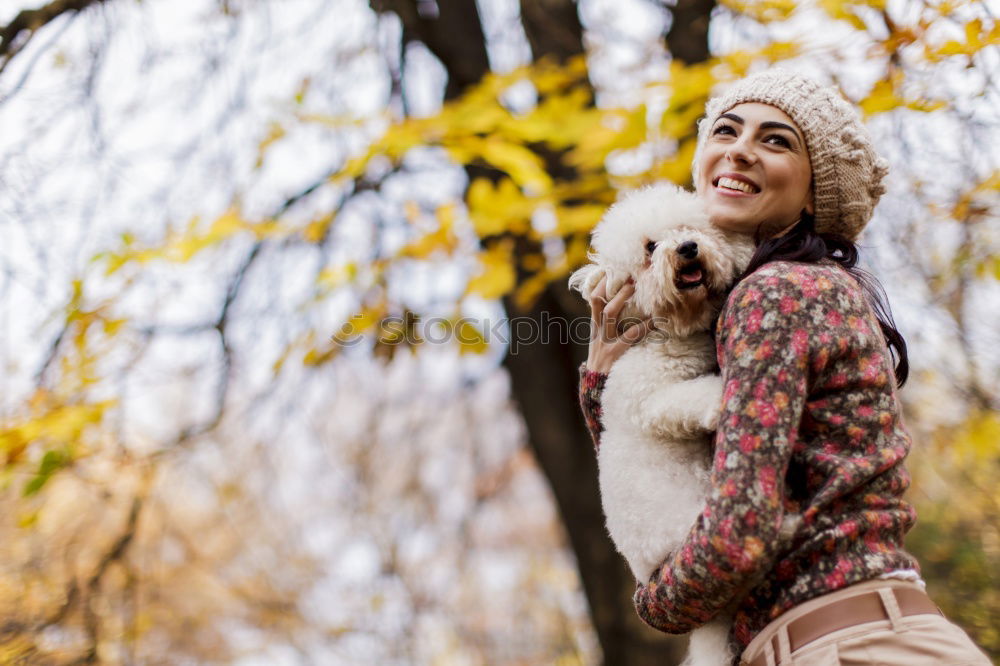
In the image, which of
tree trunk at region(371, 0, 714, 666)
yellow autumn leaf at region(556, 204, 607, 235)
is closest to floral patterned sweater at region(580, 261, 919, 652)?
yellow autumn leaf at region(556, 204, 607, 235)

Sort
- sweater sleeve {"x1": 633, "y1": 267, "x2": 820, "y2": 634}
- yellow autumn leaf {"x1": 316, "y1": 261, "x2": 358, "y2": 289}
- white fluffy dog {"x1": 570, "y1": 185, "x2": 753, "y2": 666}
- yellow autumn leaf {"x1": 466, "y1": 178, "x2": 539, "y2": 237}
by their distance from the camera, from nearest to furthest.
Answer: sweater sleeve {"x1": 633, "y1": 267, "x2": 820, "y2": 634}
white fluffy dog {"x1": 570, "y1": 185, "x2": 753, "y2": 666}
yellow autumn leaf {"x1": 466, "y1": 178, "x2": 539, "y2": 237}
yellow autumn leaf {"x1": 316, "y1": 261, "x2": 358, "y2": 289}

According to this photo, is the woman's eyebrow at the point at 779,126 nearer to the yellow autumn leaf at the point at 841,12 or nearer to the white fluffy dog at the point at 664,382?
the white fluffy dog at the point at 664,382

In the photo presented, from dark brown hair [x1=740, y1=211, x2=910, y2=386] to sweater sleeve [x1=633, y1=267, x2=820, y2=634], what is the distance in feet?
0.42

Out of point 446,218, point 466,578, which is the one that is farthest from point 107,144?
point 466,578

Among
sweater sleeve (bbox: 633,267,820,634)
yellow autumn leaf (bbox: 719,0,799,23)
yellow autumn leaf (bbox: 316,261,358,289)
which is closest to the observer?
sweater sleeve (bbox: 633,267,820,634)

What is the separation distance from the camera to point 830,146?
5.42 feet

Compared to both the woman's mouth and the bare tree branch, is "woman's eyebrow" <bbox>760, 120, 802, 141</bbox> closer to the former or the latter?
the woman's mouth

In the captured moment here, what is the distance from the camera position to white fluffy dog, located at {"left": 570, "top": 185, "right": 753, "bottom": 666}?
1526mm

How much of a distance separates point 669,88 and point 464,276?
59.9 inches

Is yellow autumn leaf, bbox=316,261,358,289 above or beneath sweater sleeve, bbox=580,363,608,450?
beneath

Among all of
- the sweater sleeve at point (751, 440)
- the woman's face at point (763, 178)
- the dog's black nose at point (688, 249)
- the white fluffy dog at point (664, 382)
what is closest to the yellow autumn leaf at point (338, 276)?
the white fluffy dog at point (664, 382)

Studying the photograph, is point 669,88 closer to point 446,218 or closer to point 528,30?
point 446,218

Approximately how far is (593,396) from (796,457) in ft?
1.57

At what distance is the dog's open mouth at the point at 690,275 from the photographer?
5.02 feet
